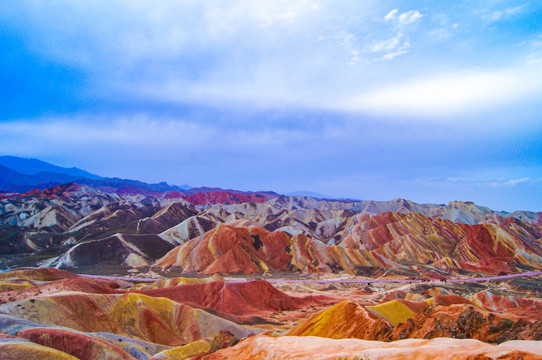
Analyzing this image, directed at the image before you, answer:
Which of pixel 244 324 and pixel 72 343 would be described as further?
pixel 244 324

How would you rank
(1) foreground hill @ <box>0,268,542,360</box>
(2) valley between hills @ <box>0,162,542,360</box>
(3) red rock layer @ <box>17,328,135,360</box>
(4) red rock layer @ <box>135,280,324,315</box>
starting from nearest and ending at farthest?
(1) foreground hill @ <box>0,268,542,360</box>
(3) red rock layer @ <box>17,328,135,360</box>
(2) valley between hills @ <box>0,162,542,360</box>
(4) red rock layer @ <box>135,280,324,315</box>

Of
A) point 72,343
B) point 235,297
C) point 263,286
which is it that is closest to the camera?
point 72,343

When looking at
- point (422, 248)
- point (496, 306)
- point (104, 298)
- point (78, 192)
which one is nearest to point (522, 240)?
point (422, 248)

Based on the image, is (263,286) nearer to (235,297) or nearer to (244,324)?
(235,297)

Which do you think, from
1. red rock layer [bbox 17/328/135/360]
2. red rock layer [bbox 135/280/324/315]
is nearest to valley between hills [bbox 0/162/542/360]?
red rock layer [bbox 17/328/135/360]

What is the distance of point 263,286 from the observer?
158 feet

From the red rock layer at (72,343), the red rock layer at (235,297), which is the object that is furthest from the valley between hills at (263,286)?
the red rock layer at (235,297)

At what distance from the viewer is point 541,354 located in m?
12.2

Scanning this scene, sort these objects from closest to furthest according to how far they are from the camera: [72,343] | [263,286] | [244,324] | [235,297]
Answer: [72,343] → [244,324] → [235,297] → [263,286]

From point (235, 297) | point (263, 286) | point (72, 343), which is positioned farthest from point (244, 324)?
point (72, 343)

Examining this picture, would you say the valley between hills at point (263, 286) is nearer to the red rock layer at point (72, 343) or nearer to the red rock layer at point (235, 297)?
the red rock layer at point (72, 343)

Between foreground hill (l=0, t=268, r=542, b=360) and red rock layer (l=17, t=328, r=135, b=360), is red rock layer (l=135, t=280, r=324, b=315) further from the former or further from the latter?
red rock layer (l=17, t=328, r=135, b=360)

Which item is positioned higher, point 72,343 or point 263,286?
point 72,343

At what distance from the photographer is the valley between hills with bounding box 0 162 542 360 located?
19562 millimetres
